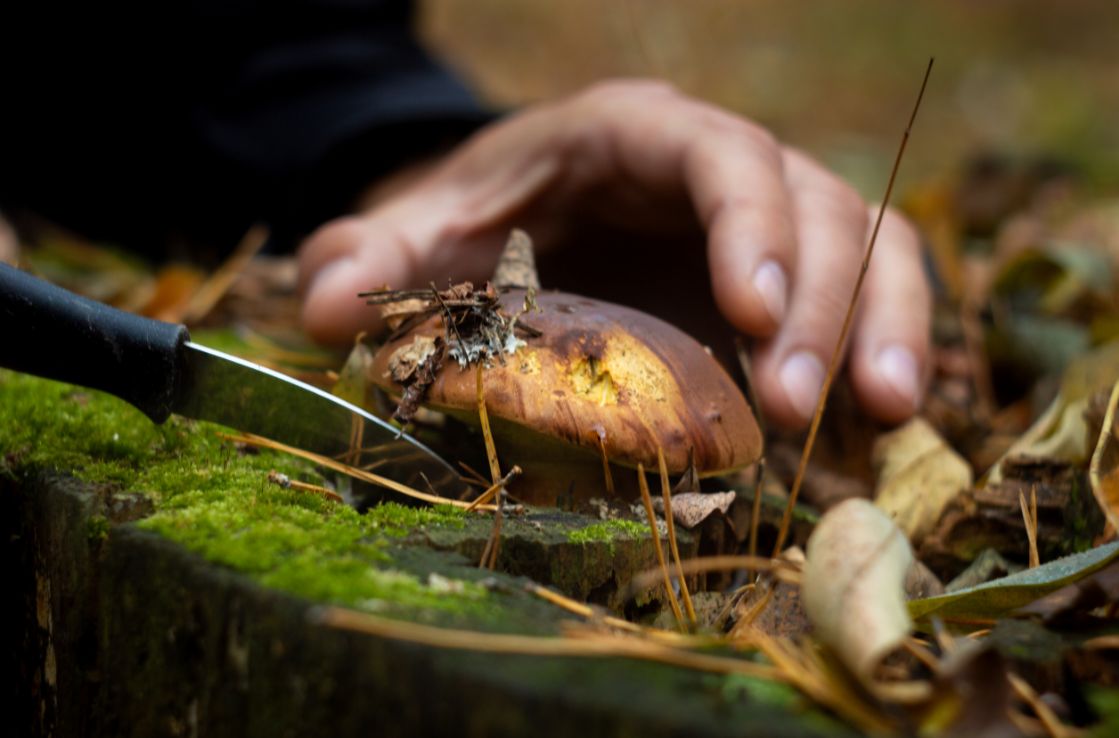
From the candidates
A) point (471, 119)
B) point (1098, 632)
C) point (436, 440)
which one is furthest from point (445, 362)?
point (471, 119)

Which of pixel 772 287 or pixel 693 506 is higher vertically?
pixel 772 287

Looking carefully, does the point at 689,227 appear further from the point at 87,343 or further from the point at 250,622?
the point at 250,622

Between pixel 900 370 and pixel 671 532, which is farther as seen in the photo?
pixel 900 370

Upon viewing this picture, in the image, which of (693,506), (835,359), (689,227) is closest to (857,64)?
(689,227)

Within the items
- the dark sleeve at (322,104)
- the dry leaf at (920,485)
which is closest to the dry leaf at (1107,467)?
the dry leaf at (920,485)

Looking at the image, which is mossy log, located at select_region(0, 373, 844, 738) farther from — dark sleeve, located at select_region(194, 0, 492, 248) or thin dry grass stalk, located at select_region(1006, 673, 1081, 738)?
dark sleeve, located at select_region(194, 0, 492, 248)

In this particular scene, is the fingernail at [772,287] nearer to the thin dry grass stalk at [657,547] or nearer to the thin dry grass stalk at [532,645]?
the thin dry grass stalk at [657,547]
